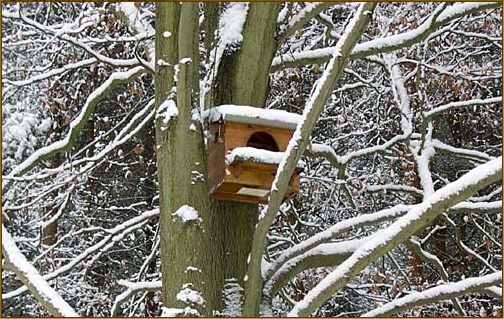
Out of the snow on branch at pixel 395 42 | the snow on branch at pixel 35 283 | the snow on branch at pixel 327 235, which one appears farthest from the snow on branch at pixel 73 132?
the snow on branch at pixel 327 235

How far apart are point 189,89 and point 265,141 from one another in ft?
1.51

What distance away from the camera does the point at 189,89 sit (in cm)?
231

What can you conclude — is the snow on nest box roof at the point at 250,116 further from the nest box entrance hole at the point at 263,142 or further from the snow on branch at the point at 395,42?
the snow on branch at the point at 395,42

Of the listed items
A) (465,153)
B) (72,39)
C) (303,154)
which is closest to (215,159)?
(303,154)

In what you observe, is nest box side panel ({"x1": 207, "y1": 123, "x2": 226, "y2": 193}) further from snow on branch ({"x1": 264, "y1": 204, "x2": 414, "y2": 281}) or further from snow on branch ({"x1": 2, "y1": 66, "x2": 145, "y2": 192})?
snow on branch ({"x1": 2, "y1": 66, "x2": 145, "y2": 192})

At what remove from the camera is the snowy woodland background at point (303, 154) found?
91.6 inches

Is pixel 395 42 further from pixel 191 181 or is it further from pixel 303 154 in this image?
pixel 191 181

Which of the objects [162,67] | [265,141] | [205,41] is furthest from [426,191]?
[162,67]

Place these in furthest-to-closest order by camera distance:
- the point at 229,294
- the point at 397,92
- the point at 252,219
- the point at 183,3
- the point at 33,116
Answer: the point at 33,116
the point at 397,92
the point at 252,219
the point at 229,294
the point at 183,3

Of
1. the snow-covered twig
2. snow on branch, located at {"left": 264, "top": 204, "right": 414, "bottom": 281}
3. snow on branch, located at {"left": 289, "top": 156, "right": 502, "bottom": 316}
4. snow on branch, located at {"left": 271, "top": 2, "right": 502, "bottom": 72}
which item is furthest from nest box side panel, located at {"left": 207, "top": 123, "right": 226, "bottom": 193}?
snow on branch, located at {"left": 271, "top": 2, "right": 502, "bottom": 72}

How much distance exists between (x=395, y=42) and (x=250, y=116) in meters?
1.00

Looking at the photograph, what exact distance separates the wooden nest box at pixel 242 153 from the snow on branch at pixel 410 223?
0.50 m

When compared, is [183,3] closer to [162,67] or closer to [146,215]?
[162,67]

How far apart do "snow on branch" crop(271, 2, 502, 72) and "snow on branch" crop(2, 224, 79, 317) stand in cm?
139
